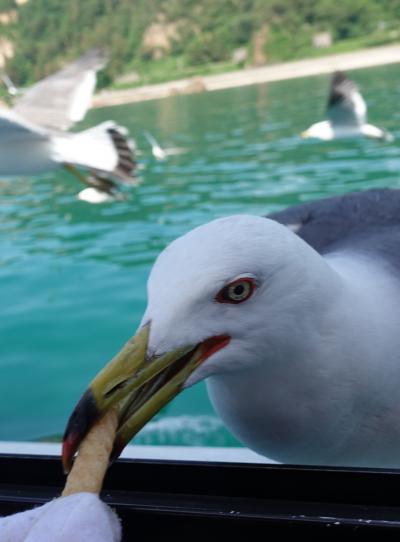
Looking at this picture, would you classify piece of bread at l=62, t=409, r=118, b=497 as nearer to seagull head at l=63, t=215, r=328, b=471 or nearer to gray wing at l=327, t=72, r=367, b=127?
seagull head at l=63, t=215, r=328, b=471

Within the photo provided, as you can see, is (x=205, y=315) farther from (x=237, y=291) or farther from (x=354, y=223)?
(x=354, y=223)

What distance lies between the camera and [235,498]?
1.46 ft

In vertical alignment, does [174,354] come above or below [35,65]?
above

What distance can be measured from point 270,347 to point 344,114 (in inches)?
154

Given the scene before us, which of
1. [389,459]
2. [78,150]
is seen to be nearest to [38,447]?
[389,459]

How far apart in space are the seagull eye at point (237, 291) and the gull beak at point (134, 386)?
0.03 metres

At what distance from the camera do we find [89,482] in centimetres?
41

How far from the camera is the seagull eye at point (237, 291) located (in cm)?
55

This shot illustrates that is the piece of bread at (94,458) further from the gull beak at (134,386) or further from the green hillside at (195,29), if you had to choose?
the green hillside at (195,29)

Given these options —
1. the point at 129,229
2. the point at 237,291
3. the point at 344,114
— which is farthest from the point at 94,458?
the point at 344,114

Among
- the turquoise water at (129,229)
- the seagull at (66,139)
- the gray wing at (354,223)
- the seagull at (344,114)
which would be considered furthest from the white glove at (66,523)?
the seagull at (344,114)

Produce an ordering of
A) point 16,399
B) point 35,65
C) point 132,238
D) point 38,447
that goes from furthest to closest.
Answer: point 35,65, point 132,238, point 16,399, point 38,447

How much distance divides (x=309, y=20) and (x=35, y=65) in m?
5.35

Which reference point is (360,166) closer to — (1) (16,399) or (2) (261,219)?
(1) (16,399)
